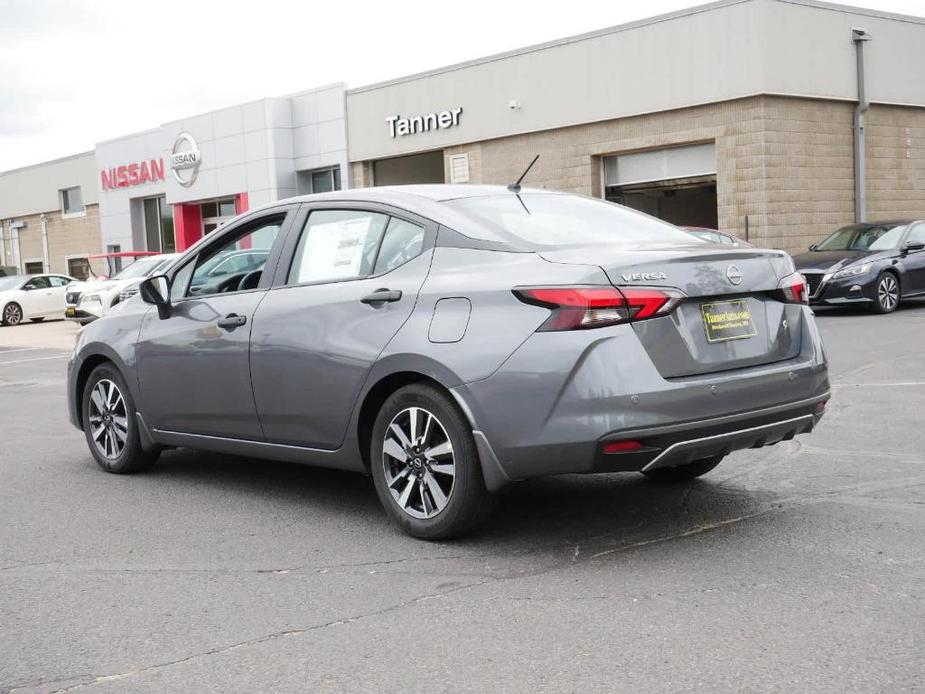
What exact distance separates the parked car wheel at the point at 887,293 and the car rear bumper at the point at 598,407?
1352 centimetres

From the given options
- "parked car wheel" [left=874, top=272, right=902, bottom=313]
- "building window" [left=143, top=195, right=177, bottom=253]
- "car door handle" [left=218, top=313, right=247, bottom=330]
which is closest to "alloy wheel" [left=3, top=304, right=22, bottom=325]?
"building window" [left=143, top=195, right=177, bottom=253]

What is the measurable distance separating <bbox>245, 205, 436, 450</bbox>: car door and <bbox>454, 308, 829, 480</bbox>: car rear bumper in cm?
67

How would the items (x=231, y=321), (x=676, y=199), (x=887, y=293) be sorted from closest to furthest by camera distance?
(x=231, y=321)
(x=887, y=293)
(x=676, y=199)

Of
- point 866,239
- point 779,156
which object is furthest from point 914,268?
point 779,156

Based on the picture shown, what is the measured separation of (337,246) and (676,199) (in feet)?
74.0

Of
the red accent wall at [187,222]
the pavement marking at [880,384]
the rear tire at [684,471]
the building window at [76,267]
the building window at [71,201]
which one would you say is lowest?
the pavement marking at [880,384]

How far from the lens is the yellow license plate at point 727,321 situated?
15.8ft

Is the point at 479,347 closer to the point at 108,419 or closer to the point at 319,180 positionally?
the point at 108,419

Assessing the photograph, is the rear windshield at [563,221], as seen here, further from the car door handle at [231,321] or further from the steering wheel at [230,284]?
the steering wheel at [230,284]

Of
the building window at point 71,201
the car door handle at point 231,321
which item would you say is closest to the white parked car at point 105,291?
the car door handle at point 231,321

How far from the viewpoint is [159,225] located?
136 feet

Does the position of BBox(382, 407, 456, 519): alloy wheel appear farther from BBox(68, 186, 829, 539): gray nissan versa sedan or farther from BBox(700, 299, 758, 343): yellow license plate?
BBox(700, 299, 758, 343): yellow license plate

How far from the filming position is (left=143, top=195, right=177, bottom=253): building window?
41.1 m

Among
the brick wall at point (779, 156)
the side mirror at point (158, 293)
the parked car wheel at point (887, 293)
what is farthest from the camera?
the brick wall at point (779, 156)
